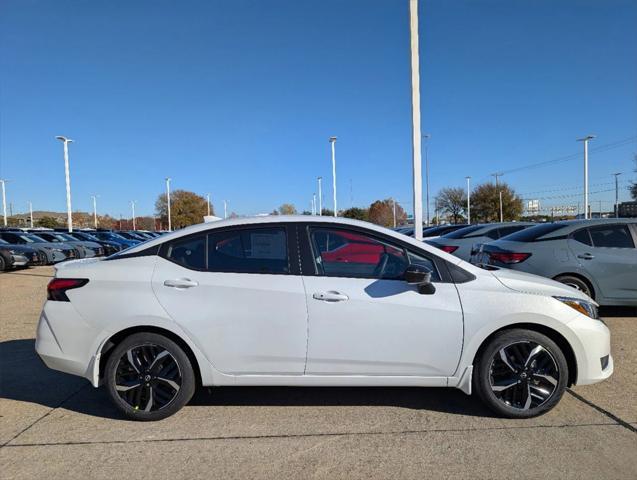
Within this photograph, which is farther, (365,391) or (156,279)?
(365,391)

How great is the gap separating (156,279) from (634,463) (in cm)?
360

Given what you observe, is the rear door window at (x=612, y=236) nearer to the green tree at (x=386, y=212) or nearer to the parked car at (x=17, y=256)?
the parked car at (x=17, y=256)

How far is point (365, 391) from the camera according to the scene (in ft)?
13.9

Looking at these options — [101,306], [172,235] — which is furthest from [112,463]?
[172,235]

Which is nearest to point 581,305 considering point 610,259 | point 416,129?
point 610,259

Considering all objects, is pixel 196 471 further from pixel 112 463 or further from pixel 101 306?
pixel 101 306

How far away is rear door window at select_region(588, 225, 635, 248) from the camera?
6789 millimetres

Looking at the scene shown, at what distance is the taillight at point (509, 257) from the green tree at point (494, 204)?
71011mm

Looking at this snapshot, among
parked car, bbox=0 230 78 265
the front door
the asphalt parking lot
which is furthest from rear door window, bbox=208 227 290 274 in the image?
parked car, bbox=0 230 78 265

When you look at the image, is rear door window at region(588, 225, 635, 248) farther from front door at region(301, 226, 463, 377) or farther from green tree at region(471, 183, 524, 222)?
green tree at region(471, 183, 524, 222)

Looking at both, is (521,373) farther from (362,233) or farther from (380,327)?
(362,233)

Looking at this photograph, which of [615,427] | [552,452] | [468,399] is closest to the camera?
[552,452]

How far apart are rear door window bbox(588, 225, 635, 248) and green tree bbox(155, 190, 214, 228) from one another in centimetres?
7526

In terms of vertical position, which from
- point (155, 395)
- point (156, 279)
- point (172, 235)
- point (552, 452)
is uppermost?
point (172, 235)
